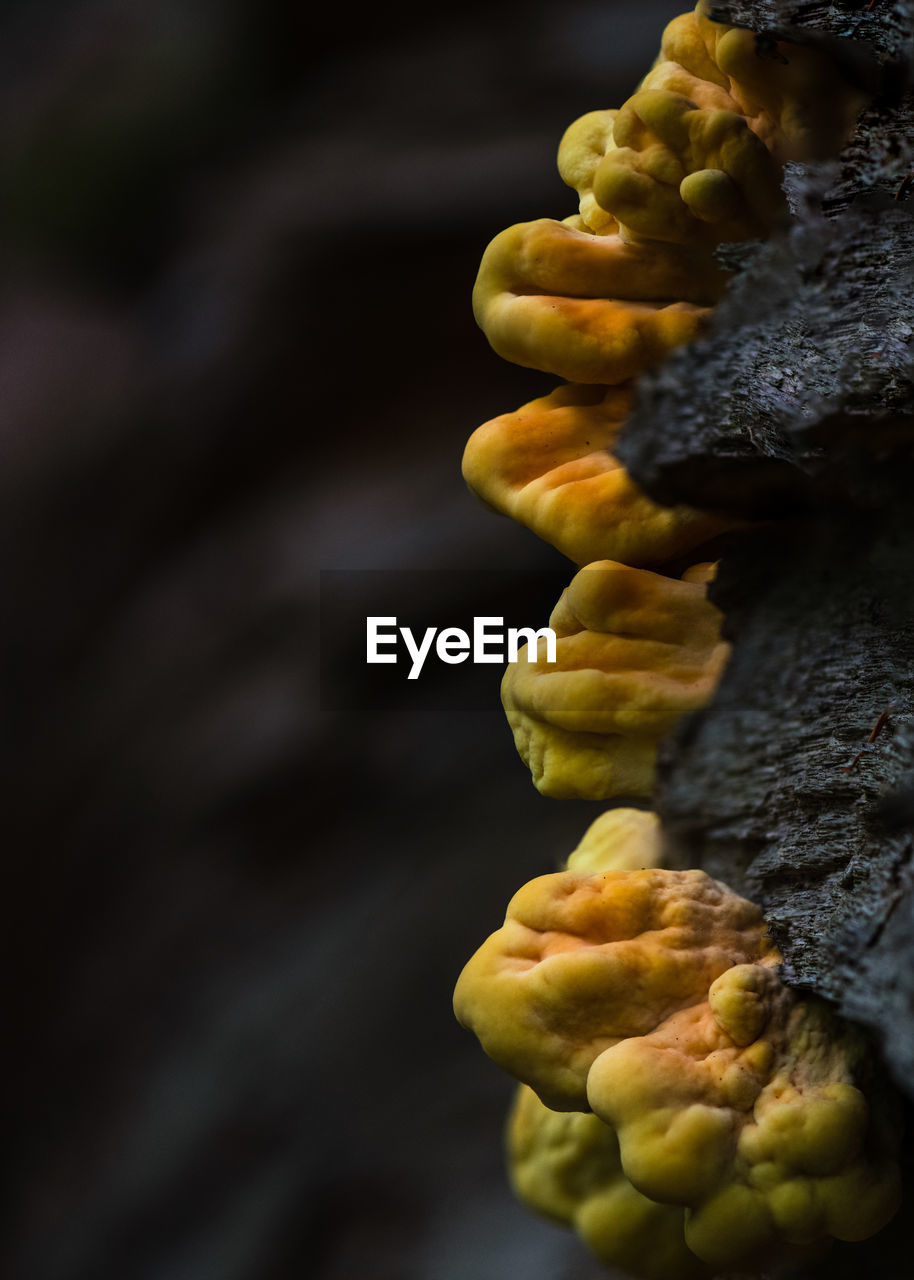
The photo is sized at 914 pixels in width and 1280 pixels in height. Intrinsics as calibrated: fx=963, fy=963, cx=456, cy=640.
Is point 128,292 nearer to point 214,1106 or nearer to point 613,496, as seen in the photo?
point 613,496

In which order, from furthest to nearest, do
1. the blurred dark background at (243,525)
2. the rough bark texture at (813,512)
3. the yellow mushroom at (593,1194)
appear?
1. the blurred dark background at (243,525)
2. the yellow mushroom at (593,1194)
3. the rough bark texture at (813,512)

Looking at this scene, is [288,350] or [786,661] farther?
[288,350]

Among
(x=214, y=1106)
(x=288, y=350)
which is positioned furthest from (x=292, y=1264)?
(x=288, y=350)

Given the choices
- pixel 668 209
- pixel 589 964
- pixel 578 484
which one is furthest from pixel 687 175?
pixel 589 964

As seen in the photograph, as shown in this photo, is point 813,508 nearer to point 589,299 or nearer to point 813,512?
point 813,512

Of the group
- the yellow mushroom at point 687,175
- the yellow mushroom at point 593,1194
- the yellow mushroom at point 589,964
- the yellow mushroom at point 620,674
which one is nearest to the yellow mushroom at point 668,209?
the yellow mushroom at point 687,175

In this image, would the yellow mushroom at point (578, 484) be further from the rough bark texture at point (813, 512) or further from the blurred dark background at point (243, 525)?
the blurred dark background at point (243, 525)

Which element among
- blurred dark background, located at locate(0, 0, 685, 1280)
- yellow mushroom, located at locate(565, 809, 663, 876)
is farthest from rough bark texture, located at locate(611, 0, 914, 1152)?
blurred dark background, located at locate(0, 0, 685, 1280)
